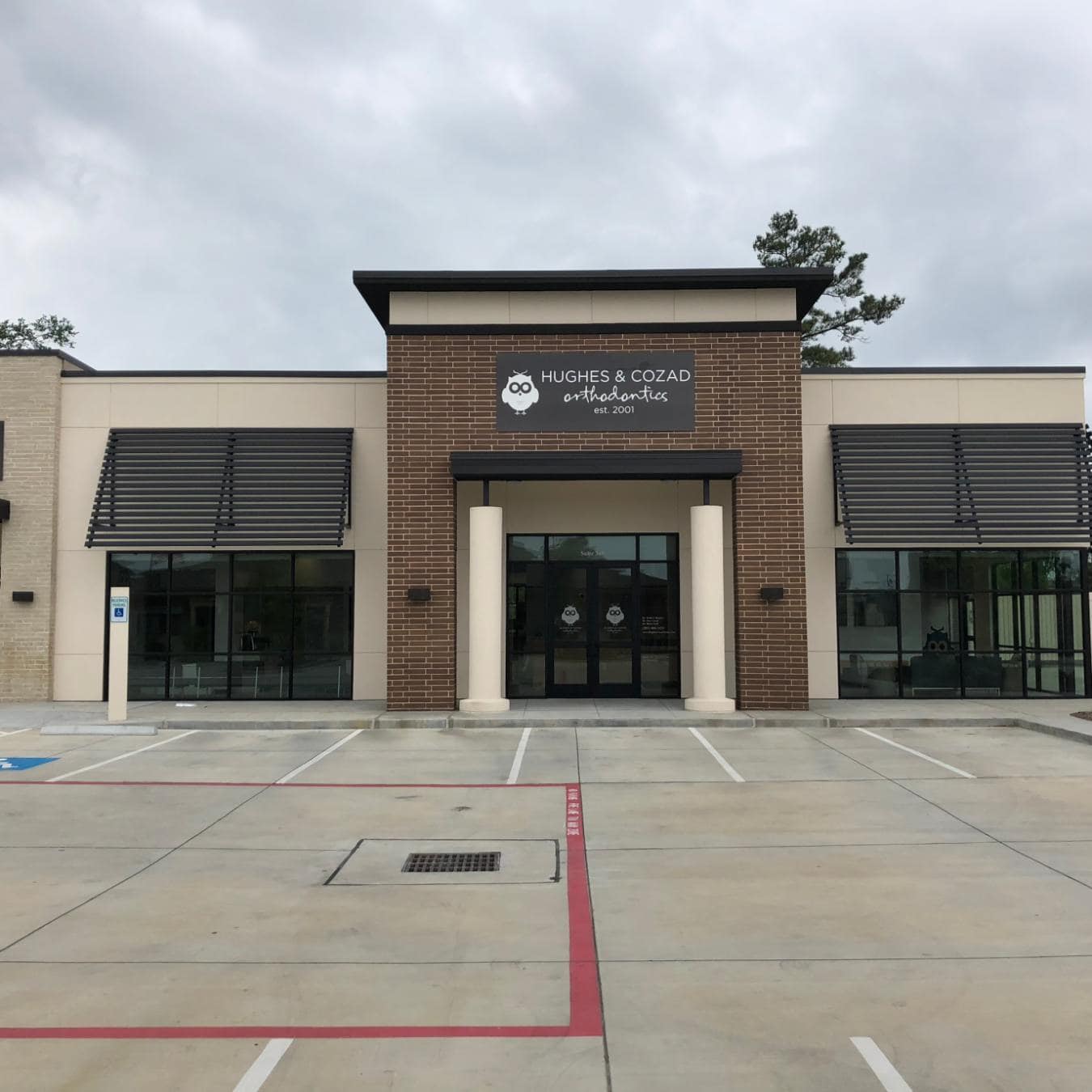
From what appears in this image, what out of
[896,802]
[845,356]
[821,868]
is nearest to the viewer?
[821,868]

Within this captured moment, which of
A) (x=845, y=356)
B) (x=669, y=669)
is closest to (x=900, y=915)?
(x=669, y=669)

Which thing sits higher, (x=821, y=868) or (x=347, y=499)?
(x=347, y=499)

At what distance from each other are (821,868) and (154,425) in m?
15.7

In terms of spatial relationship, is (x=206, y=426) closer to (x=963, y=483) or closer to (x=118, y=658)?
(x=118, y=658)

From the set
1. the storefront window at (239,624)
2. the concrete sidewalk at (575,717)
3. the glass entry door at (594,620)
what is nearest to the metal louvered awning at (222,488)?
the storefront window at (239,624)

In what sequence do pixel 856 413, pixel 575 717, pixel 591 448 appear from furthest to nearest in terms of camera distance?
pixel 856 413
pixel 591 448
pixel 575 717

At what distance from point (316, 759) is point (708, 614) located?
7.17 metres

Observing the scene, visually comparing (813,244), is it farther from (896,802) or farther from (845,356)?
(896,802)

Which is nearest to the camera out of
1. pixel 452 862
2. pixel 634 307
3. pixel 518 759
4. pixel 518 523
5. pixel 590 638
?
pixel 452 862

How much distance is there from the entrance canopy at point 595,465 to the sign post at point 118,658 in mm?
6029

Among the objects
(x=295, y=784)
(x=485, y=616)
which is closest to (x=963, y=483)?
(x=485, y=616)

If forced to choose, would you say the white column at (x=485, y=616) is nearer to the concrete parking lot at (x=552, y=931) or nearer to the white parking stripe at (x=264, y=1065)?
the concrete parking lot at (x=552, y=931)

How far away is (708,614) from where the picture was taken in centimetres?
1625

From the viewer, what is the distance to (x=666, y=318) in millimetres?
16922
